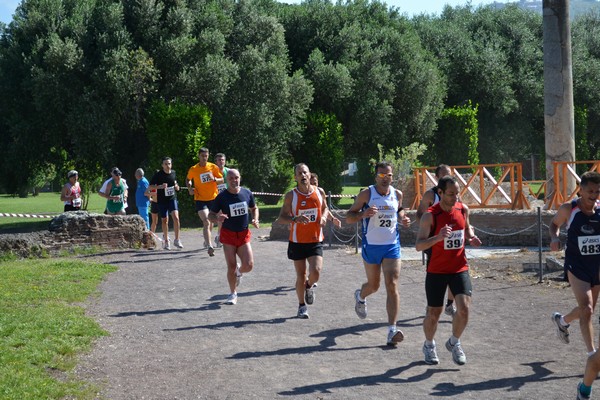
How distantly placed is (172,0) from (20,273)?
1644 centimetres

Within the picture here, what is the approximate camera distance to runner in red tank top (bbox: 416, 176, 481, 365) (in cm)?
746

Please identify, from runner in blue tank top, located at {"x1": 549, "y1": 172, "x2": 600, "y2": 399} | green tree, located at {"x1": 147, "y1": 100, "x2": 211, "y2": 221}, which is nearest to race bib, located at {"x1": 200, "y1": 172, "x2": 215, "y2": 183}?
runner in blue tank top, located at {"x1": 549, "y1": 172, "x2": 600, "y2": 399}

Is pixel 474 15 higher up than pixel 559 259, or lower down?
higher up

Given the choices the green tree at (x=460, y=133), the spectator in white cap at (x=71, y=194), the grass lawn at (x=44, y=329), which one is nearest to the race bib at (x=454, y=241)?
the grass lawn at (x=44, y=329)

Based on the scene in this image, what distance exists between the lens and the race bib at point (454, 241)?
752cm

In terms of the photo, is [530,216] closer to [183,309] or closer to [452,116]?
[183,309]

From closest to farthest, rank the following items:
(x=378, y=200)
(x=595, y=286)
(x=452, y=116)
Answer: (x=595, y=286)
(x=378, y=200)
(x=452, y=116)

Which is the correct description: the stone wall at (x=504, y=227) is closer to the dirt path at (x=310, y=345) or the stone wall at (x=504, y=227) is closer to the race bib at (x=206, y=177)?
the race bib at (x=206, y=177)

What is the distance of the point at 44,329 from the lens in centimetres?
881

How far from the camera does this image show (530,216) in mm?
18156

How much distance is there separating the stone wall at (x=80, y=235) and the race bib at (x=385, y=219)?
983 centimetres

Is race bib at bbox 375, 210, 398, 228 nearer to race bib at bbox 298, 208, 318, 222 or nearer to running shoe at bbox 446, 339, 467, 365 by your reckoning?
race bib at bbox 298, 208, 318, 222

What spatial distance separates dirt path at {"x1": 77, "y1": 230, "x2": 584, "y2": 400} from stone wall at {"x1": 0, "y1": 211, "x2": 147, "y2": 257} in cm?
391

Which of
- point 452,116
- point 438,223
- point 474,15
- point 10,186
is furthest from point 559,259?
point 474,15
